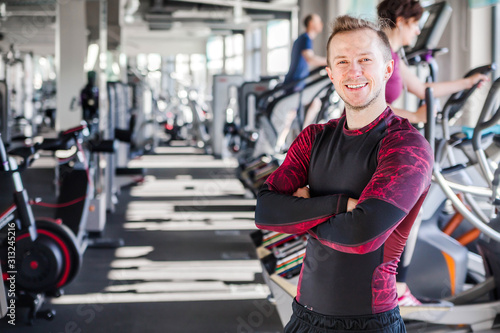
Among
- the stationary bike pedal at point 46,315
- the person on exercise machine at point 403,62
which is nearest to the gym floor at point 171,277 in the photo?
the stationary bike pedal at point 46,315

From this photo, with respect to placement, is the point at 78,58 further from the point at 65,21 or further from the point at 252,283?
the point at 252,283

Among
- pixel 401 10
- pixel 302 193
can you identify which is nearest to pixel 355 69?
pixel 302 193

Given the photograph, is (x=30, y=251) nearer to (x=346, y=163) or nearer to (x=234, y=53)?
(x=346, y=163)

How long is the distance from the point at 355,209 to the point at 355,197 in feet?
0.35

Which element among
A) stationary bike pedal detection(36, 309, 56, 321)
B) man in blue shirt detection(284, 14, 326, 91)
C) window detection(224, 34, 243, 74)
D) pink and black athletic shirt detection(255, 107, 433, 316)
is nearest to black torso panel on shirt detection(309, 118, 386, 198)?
pink and black athletic shirt detection(255, 107, 433, 316)

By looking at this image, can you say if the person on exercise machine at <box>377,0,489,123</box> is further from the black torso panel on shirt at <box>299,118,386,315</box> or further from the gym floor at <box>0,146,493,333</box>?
the black torso panel on shirt at <box>299,118,386,315</box>

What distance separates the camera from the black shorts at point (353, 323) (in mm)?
1277

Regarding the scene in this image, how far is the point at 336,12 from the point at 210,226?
17.3ft

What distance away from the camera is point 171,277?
3.79 m

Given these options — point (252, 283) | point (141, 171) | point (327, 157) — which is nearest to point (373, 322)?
point (327, 157)

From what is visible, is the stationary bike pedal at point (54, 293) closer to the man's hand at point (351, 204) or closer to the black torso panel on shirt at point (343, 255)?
the black torso panel on shirt at point (343, 255)

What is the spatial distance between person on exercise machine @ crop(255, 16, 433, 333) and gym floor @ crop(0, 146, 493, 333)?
1.44 metres

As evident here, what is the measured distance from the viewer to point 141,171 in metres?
6.80

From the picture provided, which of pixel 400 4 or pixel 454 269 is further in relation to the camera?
pixel 454 269
